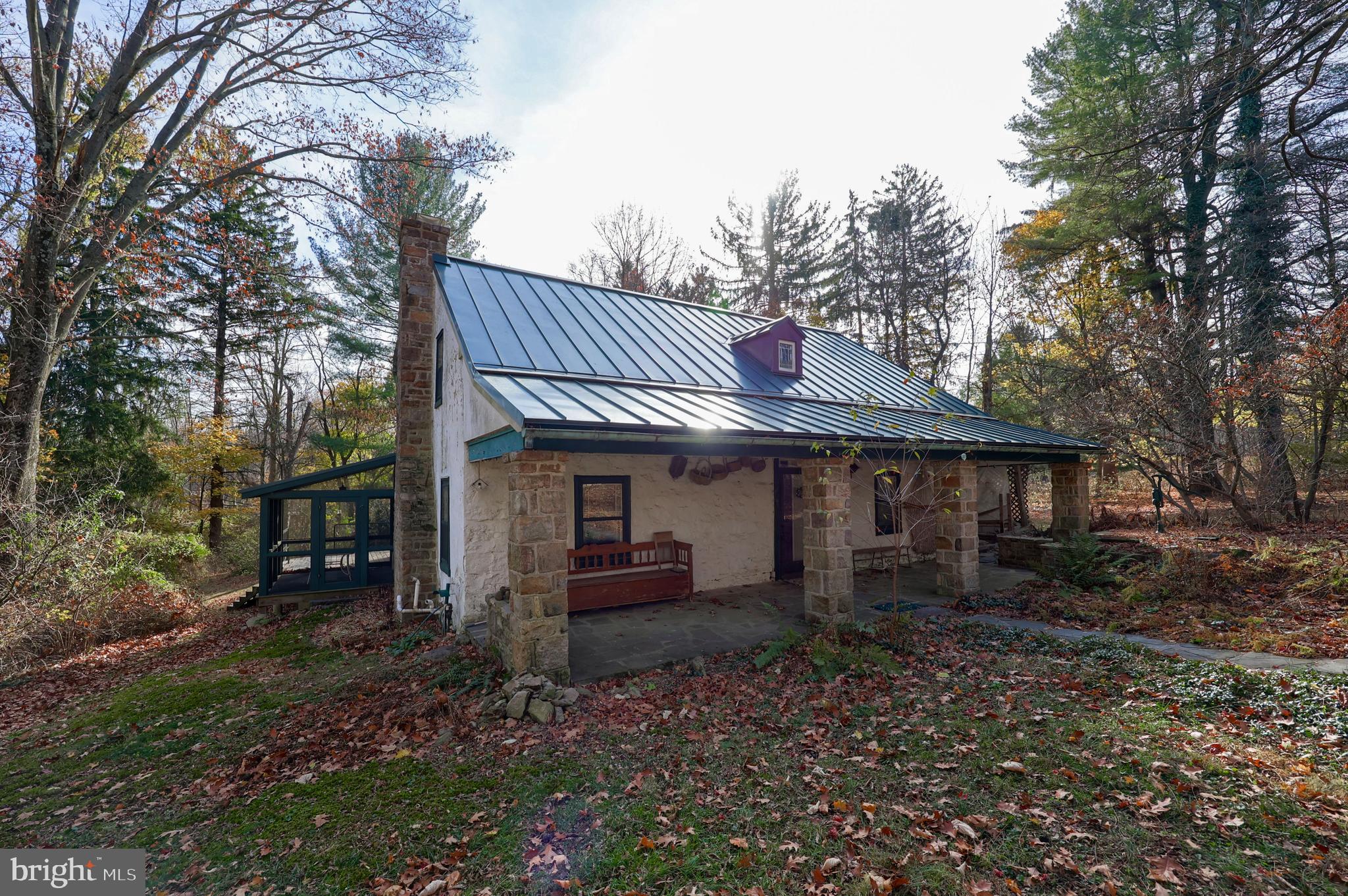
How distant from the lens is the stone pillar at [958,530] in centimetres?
883

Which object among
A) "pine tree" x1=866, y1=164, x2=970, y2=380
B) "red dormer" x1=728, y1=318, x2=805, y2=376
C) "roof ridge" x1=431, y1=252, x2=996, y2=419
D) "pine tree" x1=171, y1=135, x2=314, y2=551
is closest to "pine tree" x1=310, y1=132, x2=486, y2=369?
"pine tree" x1=171, y1=135, x2=314, y2=551

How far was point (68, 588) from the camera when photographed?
8234 millimetres

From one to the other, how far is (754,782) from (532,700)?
2.37 metres

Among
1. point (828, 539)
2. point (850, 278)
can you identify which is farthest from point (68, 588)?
point (850, 278)

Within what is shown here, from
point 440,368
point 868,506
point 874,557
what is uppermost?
point 440,368

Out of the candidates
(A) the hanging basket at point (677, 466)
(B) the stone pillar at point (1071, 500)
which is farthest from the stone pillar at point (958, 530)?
(A) the hanging basket at point (677, 466)

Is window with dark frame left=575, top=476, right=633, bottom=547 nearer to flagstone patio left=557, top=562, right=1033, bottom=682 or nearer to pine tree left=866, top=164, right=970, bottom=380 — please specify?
flagstone patio left=557, top=562, right=1033, bottom=682

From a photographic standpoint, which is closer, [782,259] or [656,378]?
[656,378]

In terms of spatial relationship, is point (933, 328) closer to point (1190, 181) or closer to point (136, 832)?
point (1190, 181)

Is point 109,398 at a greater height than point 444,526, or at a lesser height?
greater

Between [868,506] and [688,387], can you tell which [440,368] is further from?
[868,506]

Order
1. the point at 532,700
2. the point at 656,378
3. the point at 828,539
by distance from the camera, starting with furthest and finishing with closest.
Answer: the point at 656,378 → the point at 828,539 → the point at 532,700

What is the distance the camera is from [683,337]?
1055 cm

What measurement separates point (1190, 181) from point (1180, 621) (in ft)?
53.2
